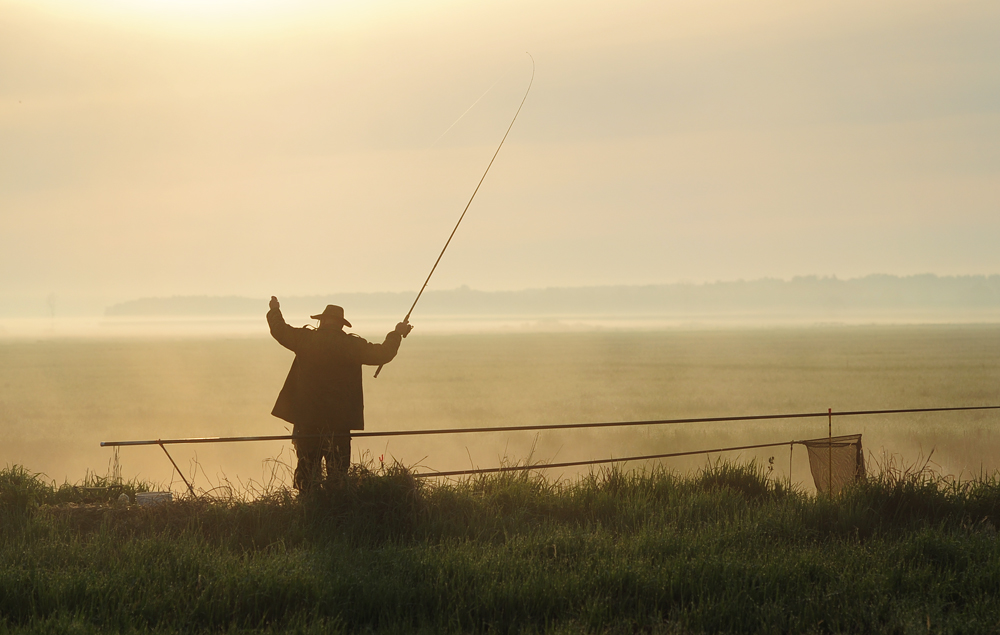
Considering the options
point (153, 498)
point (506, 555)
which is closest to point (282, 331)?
point (153, 498)

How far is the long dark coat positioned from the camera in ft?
26.8

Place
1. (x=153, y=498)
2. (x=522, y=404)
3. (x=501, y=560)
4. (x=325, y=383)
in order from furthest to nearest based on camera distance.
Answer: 1. (x=522, y=404)
2. (x=325, y=383)
3. (x=153, y=498)
4. (x=501, y=560)

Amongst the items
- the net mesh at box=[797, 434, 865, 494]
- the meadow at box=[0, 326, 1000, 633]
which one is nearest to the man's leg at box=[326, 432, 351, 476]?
the meadow at box=[0, 326, 1000, 633]

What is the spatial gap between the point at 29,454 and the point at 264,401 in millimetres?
24726

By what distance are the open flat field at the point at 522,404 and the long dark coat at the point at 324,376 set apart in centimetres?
519

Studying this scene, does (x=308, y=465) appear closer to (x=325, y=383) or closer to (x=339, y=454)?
(x=339, y=454)

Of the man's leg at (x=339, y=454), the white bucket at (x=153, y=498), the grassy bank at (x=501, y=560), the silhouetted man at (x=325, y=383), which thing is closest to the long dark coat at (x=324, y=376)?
the silhouetted man at (x=325, y=383)

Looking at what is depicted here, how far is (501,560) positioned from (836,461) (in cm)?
462

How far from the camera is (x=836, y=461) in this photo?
929 cm

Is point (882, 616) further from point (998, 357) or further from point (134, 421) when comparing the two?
point (998, 357)

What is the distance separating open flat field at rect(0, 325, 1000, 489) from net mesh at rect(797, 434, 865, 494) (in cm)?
609

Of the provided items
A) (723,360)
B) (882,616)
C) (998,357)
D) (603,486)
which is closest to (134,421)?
(603,486)

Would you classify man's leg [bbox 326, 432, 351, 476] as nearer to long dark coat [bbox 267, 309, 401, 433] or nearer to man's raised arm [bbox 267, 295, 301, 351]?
long dark coat [bbox 267, 309, 401, 433]

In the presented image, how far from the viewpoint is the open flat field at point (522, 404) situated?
1406 inches
